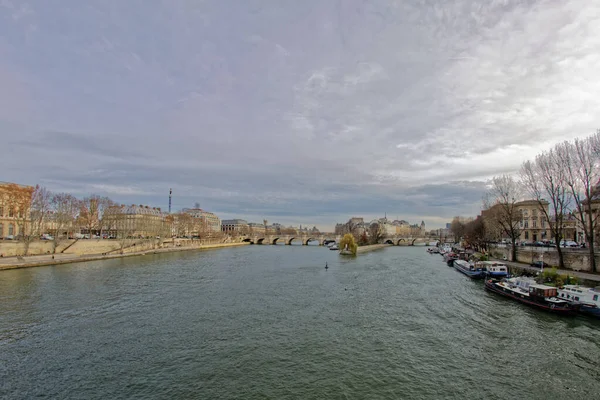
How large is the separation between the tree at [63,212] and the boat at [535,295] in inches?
2895

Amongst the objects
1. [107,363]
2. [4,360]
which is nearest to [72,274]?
[4,360]

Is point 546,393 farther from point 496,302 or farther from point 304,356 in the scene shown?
point 496,302

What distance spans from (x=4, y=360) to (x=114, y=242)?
6686cm

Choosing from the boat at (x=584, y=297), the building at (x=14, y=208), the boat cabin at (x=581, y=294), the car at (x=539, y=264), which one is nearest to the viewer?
the boat at (x=584, y=297)

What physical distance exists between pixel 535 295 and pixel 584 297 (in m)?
3.15

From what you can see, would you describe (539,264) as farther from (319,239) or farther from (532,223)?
(319,239)

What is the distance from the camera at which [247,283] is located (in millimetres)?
38219

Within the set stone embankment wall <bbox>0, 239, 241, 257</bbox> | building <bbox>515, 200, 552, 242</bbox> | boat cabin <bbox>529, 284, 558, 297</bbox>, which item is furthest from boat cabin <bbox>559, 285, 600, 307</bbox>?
stone embankment wall <bbox>0, 239, 241, 257</bbox>

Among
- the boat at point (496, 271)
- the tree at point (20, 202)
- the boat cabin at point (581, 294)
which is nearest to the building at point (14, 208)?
the tree at point (20, 202)

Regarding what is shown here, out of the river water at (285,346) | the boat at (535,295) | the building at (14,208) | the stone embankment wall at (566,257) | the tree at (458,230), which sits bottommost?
the river water at (285,346)

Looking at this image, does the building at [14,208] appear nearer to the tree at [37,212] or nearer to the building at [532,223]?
the tree at [37,212]

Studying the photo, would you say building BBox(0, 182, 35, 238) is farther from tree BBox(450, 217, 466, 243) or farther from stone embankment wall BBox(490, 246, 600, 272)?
tree BBox(450, 217, 466, 243)

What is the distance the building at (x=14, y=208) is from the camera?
60.8 m

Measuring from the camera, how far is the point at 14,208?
204 ft
